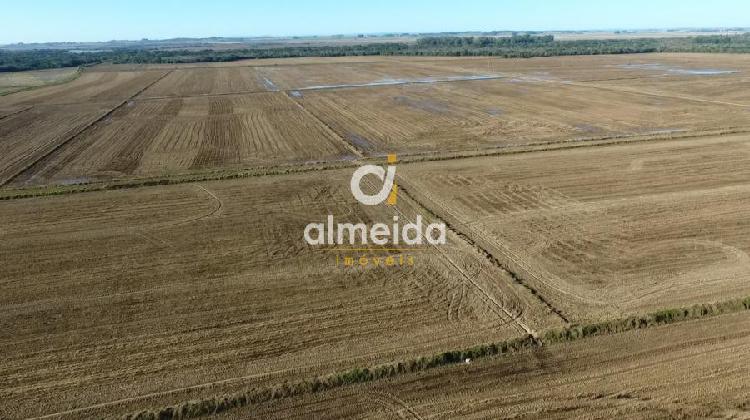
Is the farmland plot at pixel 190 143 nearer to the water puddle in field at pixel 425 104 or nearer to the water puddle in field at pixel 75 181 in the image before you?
the water puddle in field at pixel 75 181

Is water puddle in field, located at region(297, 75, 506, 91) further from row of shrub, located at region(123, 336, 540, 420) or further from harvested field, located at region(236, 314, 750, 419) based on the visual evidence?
harvested field, located at region(236, 314, 750, 419)

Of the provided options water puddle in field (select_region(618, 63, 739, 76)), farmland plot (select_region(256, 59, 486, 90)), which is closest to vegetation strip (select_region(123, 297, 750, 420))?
farmland plot (select_region(256, 59, 486, 90))

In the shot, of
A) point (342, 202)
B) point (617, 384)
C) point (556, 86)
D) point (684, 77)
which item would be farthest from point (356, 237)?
point (684, 77)

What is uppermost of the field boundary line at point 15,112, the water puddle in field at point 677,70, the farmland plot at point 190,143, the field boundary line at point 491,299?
the water puddle in field at point 677,70

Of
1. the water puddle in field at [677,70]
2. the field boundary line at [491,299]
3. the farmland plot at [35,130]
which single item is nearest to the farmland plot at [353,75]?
the farmland plot at [35,130]

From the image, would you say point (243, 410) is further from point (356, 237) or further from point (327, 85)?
point (327, 85)

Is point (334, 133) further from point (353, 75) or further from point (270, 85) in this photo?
point (353, 75)
